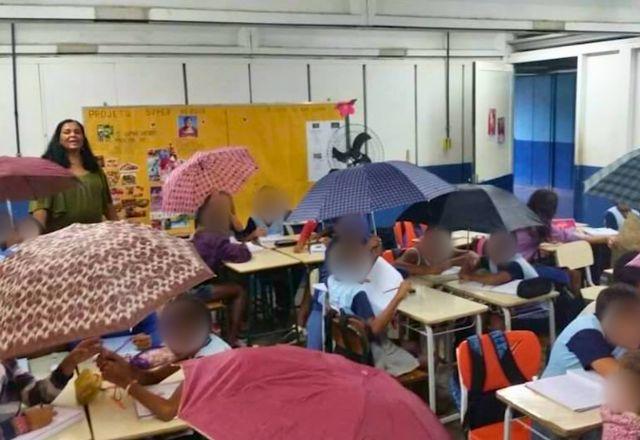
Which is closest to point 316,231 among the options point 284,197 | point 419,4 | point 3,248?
point 284,197

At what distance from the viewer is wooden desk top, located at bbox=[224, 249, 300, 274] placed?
17.6ft

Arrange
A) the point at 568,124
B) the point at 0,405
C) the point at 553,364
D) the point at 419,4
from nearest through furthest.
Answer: the point at 0,405
the point at 553,364
the point at 419,4
the point at 568,124

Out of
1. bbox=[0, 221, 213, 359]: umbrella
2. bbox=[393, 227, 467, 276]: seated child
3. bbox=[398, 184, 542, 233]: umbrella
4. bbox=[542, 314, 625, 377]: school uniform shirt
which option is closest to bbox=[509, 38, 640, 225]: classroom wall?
bbox=[393, 227, 467, 276]: seated child

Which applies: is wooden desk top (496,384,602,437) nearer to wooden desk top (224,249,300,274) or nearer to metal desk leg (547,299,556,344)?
metal desk leg (547,299,556,344)

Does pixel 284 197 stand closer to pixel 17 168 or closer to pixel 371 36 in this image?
pixel 371 36

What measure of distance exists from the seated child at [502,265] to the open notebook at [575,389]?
69.3 inches

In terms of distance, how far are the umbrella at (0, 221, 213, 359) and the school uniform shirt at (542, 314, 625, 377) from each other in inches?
66.3

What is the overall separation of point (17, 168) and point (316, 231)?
128 inches

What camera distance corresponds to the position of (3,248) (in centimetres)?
432

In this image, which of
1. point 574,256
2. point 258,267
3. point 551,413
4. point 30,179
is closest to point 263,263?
point 258,267

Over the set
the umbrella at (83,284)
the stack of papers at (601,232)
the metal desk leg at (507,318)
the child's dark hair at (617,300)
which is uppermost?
the umbrella at (83,284)

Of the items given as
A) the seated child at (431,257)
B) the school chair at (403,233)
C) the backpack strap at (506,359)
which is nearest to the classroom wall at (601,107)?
the school chair at (403,233)

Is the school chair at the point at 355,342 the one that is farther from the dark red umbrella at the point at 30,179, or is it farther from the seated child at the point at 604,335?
the dark red umbrella at the point at 30,179

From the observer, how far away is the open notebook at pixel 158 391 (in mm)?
2586
